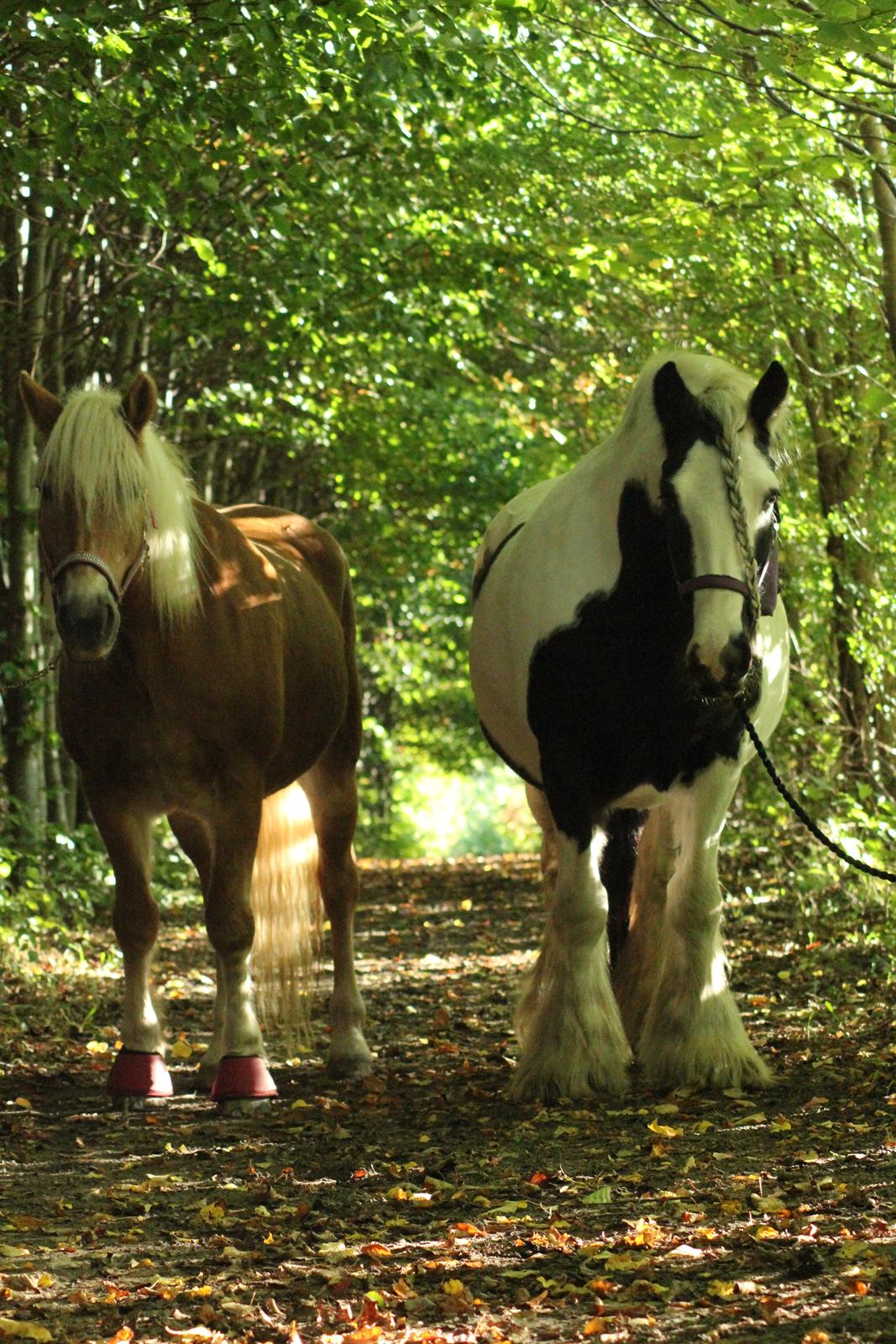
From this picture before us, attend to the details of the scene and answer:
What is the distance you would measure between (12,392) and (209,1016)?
175 inches

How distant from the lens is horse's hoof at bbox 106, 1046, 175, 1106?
5359mm

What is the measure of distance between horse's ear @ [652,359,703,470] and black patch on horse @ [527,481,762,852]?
250mm

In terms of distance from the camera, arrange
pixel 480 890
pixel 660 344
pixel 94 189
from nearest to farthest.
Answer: pixel 94 189 < pixel 660 344 < pixel 480 890

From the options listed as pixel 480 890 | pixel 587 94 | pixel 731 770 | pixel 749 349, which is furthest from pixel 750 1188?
pixel 480 890

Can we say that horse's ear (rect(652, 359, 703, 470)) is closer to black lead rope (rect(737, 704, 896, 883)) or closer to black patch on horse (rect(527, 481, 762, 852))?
black patch on horse (rect(527, 481, 762, 852))

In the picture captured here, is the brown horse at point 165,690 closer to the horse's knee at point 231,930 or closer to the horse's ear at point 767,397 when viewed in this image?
the horse's knee at point 231,930

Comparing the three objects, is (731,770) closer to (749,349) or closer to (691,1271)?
(691,1271)

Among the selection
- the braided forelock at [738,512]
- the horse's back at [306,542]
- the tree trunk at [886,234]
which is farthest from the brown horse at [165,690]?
the tree trunk at [886,234]

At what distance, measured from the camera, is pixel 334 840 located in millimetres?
6512

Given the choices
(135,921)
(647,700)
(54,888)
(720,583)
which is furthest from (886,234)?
(54,888)

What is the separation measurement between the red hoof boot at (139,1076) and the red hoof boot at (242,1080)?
256 millimetres

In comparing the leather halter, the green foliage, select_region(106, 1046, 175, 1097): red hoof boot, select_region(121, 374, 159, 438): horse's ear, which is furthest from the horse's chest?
the green foliage

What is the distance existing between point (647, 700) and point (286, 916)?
195 centimetres

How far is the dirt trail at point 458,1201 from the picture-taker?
3.04 meters
